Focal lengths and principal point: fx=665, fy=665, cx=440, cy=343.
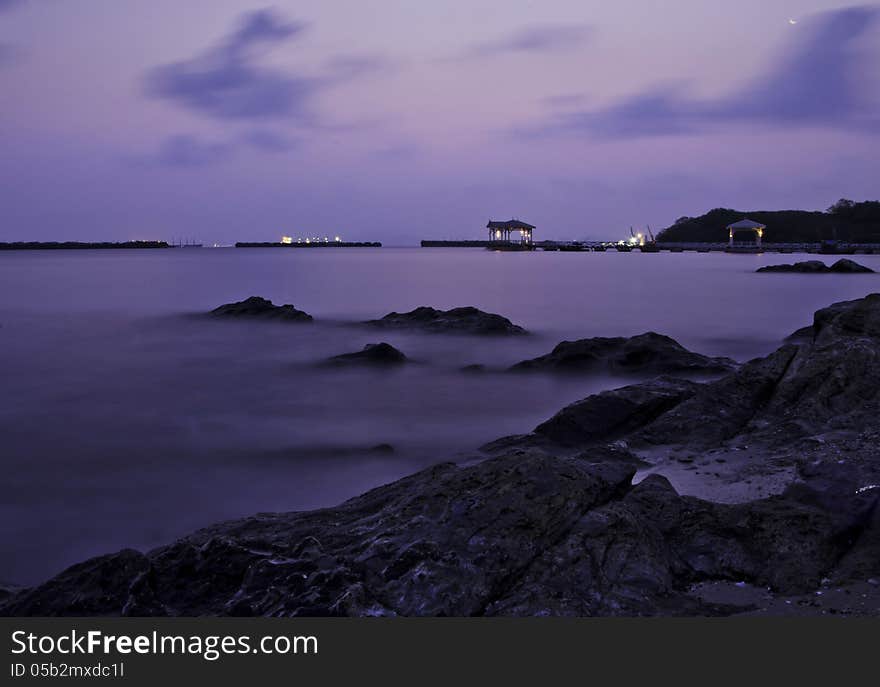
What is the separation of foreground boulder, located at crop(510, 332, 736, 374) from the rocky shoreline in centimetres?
766

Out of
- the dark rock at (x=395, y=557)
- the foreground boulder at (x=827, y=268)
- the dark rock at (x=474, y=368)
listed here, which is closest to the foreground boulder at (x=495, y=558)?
the dark rock at (x=395, y=557)

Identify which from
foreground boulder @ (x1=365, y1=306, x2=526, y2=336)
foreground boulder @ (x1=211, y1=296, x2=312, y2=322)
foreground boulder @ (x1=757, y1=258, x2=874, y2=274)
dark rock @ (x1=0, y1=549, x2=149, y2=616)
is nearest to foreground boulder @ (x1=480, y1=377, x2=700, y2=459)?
dark rock @ (x1=0, y1=549, x2=149, y2=616)

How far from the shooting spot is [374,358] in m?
16.5

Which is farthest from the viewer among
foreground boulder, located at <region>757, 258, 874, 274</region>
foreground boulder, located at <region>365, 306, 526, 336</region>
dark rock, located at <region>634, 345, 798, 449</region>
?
foreground boulder, located at <region>757, 258, 874, 274</region>

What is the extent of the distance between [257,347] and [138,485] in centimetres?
1165

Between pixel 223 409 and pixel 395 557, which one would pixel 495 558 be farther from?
pixel 223 409

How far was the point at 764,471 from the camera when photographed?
227 inches

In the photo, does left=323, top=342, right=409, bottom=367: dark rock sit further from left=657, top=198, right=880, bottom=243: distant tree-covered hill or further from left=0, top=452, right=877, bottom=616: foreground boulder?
left=657, top=198, right=880, bottom=243: distant tree-covered hill

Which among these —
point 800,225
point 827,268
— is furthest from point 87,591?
point 800,225

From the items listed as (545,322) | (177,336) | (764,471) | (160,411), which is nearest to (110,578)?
(764,471)

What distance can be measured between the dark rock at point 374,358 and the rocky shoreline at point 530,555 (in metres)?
10.8

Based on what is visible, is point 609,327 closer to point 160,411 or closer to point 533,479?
point 160,411

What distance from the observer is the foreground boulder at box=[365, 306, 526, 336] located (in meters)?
20.9

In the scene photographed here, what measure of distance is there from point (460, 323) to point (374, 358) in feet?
18.4
